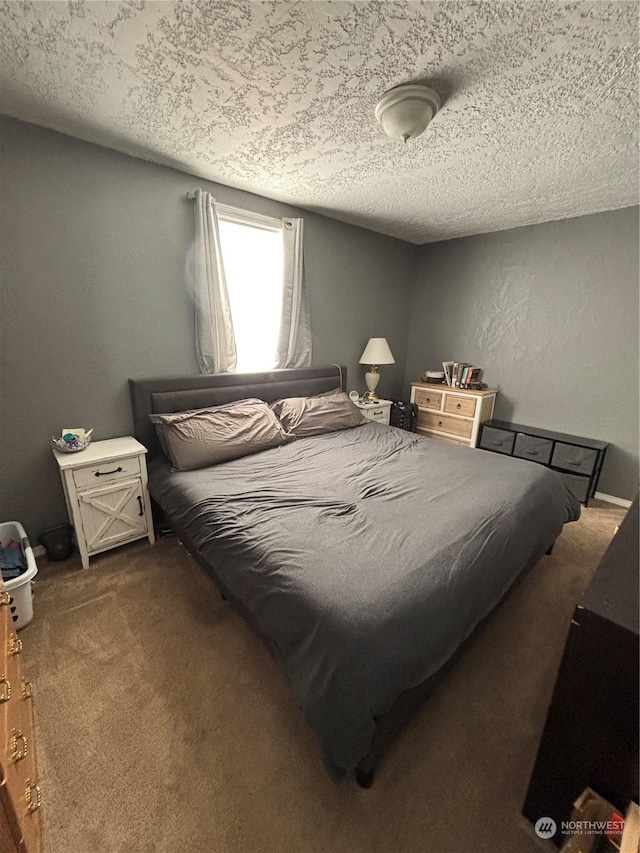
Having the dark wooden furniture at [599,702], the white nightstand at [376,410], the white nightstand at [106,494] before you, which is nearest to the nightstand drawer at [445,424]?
the white nightstand at [376,410]

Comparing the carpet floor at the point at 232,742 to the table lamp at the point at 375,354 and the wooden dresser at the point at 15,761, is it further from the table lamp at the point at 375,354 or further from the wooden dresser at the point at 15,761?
the table lamp at the point at 375,354

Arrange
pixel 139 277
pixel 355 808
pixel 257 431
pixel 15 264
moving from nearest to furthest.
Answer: pixel 355 808 < pixel 15 264 < pixel 139 277 < pixel 257 431

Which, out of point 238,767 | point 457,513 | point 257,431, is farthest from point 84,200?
point 238,767

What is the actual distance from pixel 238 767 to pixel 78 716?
25.7 inches

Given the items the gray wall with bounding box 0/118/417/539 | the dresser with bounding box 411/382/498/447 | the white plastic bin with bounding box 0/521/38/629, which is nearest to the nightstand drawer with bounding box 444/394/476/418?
the dresser with bounding box 411/382/498/447

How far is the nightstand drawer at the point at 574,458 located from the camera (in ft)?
9.43

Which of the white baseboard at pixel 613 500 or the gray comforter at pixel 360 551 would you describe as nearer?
the gray comforter at pixel 360 551

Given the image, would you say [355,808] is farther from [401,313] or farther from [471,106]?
[401,313]

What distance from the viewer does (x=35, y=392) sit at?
1.99m

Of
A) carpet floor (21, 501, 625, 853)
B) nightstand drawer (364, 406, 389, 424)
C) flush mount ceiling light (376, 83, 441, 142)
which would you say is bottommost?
carpet floor (21, 501, 625, 853)

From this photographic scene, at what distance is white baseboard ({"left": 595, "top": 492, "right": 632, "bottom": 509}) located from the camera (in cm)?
294

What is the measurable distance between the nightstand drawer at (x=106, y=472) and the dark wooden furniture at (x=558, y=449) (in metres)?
3.17

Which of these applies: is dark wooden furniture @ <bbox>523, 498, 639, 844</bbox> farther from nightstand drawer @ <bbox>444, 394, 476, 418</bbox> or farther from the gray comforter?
nightstand drawer @ <bbox>444, 394, 476, 418</bbox>

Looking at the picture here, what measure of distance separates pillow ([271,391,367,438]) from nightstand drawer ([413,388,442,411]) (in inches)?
46.7
